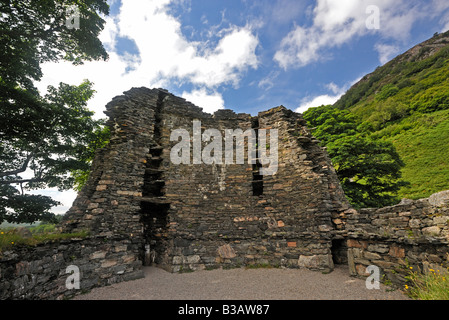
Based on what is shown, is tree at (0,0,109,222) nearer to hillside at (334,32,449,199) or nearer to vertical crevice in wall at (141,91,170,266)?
vertical crevice in wall at (141,91,170,266)

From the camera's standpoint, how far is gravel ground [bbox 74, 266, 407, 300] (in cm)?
558

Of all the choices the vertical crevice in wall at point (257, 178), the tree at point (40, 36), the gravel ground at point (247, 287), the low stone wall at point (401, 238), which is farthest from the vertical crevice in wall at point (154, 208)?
the low stone wall at point (401, 238)

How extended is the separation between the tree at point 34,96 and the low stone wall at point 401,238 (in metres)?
14.8

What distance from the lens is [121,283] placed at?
6.80m

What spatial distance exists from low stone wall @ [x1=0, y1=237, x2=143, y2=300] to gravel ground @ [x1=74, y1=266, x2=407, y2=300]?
0.43m

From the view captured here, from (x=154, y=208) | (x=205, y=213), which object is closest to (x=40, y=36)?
(x=154, y=208)

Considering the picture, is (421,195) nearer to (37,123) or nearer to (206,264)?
(206,264)

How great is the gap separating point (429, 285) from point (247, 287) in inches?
190

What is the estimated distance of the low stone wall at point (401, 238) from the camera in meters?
4.84

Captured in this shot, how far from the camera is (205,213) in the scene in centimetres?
920

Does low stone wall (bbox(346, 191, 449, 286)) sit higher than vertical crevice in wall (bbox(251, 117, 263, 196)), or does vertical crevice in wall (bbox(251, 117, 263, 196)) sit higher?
vertical crevice in wall (bbox(251, 117, 263, 196))

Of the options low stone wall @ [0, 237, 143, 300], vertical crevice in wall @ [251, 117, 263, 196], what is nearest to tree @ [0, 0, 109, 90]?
low stone wall @ [0, 237, 143, 300]

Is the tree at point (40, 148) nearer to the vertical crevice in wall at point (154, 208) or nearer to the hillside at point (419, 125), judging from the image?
the vertical crevice in wall at point (154, 208)

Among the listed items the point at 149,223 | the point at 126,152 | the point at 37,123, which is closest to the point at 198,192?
the point at 149,223
